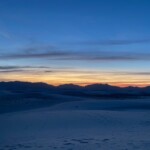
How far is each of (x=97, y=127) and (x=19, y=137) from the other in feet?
17.1

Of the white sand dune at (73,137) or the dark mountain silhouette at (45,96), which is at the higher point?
the dark mountain silhouette at (45,96)

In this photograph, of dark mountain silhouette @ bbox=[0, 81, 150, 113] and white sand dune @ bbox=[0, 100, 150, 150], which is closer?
white sand dune @ bbox=[0, 100, 150, 150]

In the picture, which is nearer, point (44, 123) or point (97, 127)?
point (97, 127)

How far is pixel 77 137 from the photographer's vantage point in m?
15.9

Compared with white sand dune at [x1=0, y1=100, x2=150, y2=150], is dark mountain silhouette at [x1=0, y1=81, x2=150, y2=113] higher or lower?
higher

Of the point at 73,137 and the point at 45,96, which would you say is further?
the point at 45,96

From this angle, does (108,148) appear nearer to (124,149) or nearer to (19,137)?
(124,149)

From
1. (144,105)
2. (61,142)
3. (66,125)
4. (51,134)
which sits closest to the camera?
(61,142)

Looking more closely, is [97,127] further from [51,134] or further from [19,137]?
[19,137]

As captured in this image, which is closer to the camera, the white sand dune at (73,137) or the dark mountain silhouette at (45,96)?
the white sand dune at (73,137)

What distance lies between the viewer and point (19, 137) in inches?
658

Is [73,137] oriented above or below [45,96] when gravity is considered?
below

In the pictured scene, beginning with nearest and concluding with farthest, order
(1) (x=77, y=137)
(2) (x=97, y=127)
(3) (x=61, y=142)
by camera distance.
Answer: (3) (x=61, y=142), (1) (x=77, y=137), (2) (x=97, y=127)

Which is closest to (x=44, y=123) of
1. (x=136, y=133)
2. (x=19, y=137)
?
(x=19, y=137)
